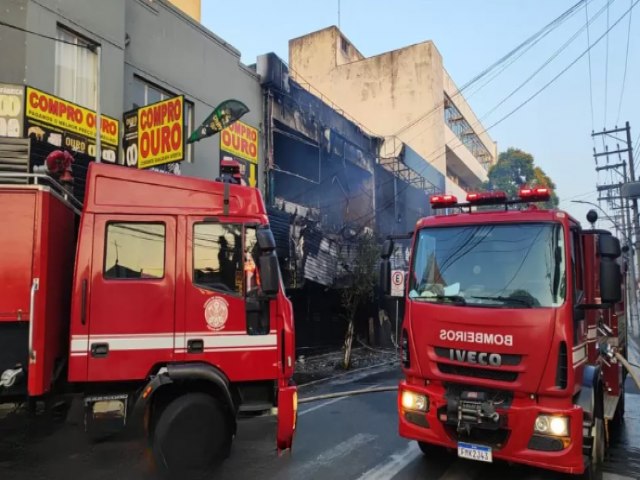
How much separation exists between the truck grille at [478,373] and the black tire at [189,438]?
221cm

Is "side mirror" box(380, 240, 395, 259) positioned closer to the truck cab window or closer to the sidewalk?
the truck cab window

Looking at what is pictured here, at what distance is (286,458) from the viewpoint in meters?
5.74

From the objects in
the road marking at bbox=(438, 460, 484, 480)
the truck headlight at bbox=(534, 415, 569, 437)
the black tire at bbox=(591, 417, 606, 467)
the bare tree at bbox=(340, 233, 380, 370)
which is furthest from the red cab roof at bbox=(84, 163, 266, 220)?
the bare tree at bbox=(340, 233, 380, 370)

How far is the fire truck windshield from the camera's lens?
15.6 ft

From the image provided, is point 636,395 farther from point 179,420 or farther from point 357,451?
point 179,420

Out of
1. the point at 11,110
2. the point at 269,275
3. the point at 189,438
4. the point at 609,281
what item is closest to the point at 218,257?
the point at 269,275

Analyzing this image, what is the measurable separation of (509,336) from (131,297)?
3521mm

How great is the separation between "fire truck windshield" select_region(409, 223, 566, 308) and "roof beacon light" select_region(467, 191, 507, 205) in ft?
1.81

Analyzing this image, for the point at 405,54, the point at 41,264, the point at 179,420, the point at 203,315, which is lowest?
the point at 179,420

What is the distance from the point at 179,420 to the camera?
4.61 meters

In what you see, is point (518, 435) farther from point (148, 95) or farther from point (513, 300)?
point (148, 95)

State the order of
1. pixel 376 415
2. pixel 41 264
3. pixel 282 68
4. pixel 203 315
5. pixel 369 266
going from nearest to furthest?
pixel 41 264, pixel 203 315, pixel 376 415, pixel 369 266, pixel 282 68

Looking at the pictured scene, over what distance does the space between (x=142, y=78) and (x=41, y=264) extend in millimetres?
8638

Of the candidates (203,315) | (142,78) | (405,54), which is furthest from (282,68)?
(405,54)
